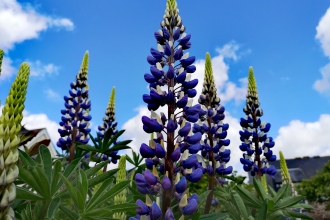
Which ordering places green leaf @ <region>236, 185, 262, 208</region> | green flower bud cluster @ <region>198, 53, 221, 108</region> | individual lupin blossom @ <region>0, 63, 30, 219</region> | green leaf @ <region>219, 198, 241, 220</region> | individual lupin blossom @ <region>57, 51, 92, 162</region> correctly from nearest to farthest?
individual lupin blossom @ <region>0, 63, 30, 219</region>
green leaf @ <region>219, 198, 241, 220</region>
green leaf @ <region>236, 185, 262, 208</region>
green flower bud cluster @ <region>198, 53, 221, 108</region>
individual lupin blossom @ <region>57, 51, 92, 162</region>

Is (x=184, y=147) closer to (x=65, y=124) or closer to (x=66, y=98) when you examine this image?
(x=65, y=124)

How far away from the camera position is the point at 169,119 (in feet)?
8.05

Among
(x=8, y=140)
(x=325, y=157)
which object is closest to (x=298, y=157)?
(x=325, y=157)

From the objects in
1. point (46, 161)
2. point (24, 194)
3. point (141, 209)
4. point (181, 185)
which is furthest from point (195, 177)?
point (24, 194)

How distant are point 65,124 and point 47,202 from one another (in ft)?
14.1

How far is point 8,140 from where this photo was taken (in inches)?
54.4

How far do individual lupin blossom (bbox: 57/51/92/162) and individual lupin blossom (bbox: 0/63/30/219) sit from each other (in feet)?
14.4

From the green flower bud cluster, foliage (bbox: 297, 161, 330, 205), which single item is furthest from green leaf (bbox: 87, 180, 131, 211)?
foliage (bbox: 297, 161, 330, 205)

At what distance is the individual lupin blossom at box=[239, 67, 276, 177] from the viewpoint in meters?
5.34

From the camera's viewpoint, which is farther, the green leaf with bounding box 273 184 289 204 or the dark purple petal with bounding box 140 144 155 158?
the green leaf with bounding box 273 184 289 204

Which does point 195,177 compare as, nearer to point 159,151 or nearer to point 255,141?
point 159,151

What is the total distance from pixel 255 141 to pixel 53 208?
13.6ft

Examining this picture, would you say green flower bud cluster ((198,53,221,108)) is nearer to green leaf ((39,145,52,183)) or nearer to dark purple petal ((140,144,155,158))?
dark purple petal ((140,144,155,158))

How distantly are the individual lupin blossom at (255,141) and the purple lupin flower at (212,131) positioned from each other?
851 millimetres
